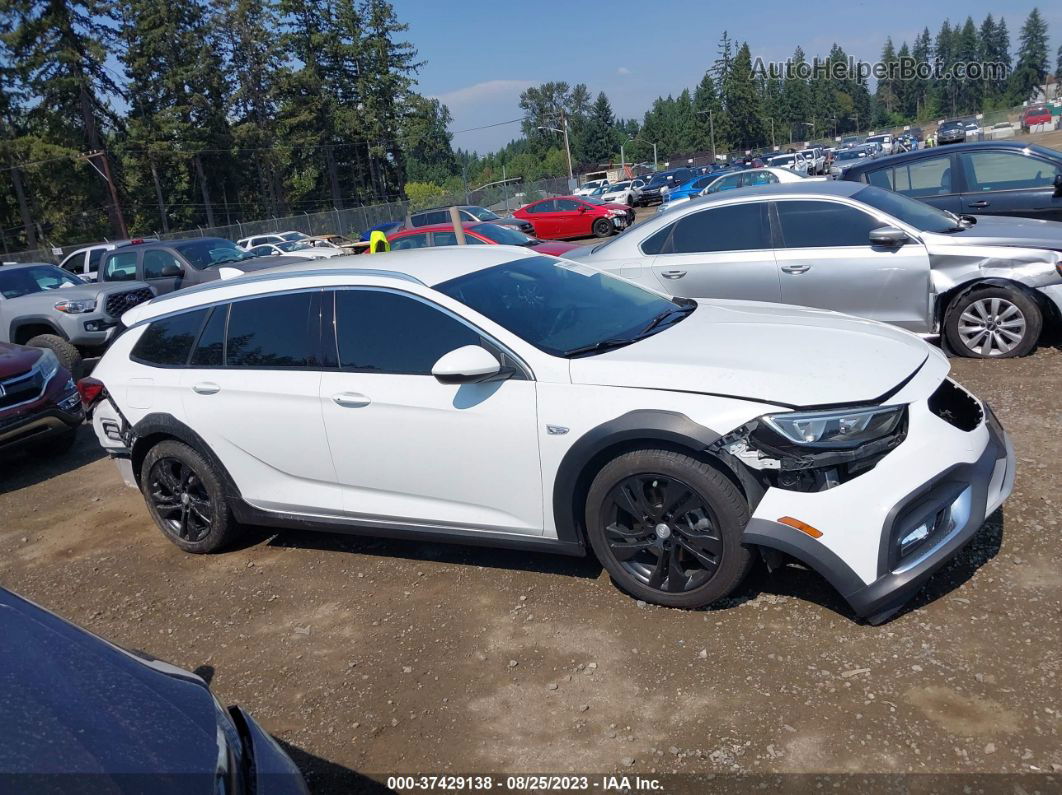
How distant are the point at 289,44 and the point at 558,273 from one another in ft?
194

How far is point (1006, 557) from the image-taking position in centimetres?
375

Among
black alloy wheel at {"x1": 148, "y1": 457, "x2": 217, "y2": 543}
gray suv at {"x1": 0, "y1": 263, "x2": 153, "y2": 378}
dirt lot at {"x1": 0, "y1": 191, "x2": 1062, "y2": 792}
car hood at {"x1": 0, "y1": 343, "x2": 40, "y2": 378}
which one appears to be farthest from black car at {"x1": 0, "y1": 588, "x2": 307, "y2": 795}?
gray suv at {"x1": 0, "y1": 263, "x2": 153, "y2": 378}

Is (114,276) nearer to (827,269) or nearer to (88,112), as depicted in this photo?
(827,269)

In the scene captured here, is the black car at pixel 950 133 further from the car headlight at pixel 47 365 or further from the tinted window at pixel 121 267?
the car headlight at pixel 47 365

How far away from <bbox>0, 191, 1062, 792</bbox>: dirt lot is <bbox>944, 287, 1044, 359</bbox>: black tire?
6.50 ft

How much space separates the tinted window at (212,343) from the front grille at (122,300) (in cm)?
674

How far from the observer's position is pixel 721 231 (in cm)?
728

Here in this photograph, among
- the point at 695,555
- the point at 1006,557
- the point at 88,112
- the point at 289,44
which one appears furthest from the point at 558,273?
the point at 289,44

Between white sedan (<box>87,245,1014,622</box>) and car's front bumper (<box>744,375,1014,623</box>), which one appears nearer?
car's front bumper (<box>744,375,1014,623</box>)

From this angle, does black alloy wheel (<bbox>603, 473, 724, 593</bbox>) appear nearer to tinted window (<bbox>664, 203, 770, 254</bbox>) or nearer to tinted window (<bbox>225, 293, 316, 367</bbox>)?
tinted window (<bbox>225, 293, 316, 367</bbox>)

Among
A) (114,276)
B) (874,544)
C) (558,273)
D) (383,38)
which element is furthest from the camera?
(383,38)

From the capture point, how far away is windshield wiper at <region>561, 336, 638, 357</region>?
381 cm

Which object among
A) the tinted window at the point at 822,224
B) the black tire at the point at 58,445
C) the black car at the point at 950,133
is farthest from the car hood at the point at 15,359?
the black car at the point at 950,133

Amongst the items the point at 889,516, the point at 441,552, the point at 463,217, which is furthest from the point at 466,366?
the point at 463,217
